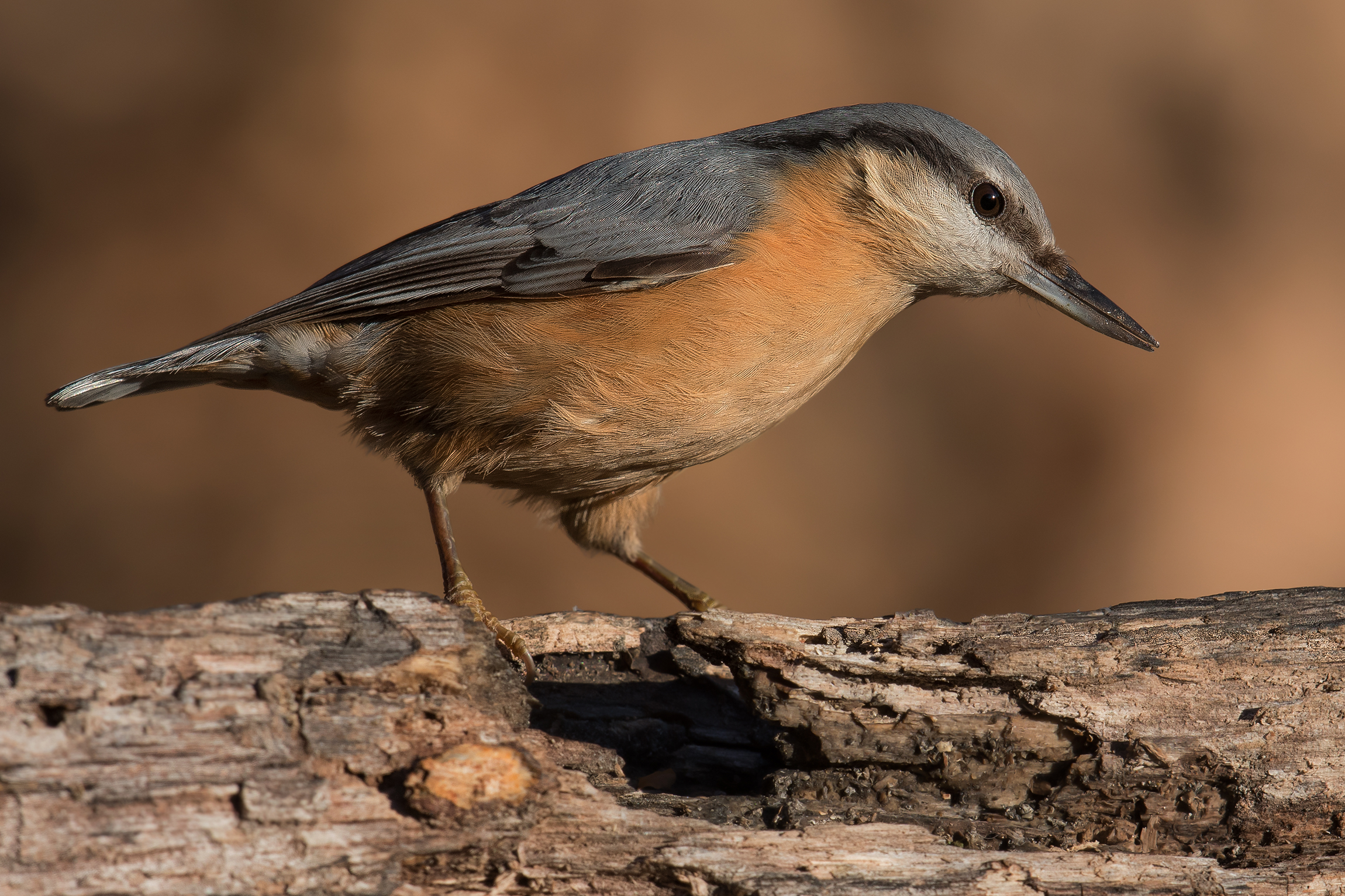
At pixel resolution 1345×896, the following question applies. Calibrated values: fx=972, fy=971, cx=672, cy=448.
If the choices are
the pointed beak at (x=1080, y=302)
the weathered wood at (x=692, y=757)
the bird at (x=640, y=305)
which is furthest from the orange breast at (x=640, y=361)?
the weathered wood at (x=692, y=757)

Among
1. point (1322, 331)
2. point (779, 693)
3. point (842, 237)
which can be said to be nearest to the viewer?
point (779, 693)

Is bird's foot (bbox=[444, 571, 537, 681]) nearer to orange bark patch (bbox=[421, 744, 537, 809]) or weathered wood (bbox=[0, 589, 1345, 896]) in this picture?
weathered wood (bbox=[0, 589, 1345, 896])

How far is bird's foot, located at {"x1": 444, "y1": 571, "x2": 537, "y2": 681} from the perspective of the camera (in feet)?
10.0

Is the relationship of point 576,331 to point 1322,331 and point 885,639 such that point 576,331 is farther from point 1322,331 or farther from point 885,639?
point 1322,331

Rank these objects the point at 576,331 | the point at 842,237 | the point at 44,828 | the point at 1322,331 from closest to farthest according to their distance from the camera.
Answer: the point at 44,828 → the point at 576,331 → the point at 842,237 → the point at 1322,331

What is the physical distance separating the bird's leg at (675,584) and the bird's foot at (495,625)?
0.85 meters

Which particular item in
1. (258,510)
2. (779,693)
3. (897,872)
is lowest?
(897,872)

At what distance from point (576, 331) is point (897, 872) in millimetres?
1747

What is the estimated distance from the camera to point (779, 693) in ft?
8.09

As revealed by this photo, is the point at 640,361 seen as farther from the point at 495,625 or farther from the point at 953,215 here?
the point at 953,215

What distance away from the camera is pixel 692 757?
279cm

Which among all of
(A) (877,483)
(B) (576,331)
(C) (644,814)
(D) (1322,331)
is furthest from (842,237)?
(D) (1322,331)

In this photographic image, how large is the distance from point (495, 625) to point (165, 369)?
4.91 ft

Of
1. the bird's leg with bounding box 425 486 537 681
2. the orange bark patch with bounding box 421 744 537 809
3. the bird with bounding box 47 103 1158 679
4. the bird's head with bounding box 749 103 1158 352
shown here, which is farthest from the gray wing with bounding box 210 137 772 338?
the orange bark patch with bounding box 421 744 537 809
